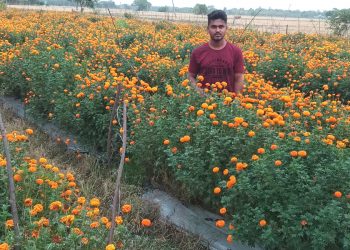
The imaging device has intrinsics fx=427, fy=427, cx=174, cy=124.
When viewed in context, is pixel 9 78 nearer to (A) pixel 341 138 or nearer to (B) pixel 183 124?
(B) pixel 183 124

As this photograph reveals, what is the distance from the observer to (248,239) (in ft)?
9.50

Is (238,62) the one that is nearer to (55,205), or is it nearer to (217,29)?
(217,29)

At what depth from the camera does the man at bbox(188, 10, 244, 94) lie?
4.29 meters

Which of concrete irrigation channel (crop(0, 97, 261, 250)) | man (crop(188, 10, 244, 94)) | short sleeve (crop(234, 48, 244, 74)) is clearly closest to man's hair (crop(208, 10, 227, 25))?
man (crop(188, 10, 244, 94))

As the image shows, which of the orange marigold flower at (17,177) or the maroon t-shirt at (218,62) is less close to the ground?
the maroon t-shirt at (218,62)

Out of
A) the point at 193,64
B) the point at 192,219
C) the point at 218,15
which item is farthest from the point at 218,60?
the point at 192,219

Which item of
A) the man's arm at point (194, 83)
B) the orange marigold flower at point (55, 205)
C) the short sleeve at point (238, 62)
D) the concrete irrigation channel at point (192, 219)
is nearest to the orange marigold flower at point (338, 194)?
the concrete irrigation channel at point (192, 219)

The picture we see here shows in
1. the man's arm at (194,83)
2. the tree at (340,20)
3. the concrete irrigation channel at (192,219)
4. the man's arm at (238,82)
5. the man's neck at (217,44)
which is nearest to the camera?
the concrete irrigation channel at (192,219)

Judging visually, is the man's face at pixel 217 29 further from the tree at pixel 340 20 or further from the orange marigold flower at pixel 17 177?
the tree at pixel 340 20

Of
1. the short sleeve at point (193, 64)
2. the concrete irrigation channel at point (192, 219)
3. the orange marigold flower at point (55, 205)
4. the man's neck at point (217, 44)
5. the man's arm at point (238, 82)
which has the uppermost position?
the man's neck at point (217, 44)

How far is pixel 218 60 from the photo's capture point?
4387mm

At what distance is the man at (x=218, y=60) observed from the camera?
4.29 m

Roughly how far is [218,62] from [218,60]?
0.07 ft

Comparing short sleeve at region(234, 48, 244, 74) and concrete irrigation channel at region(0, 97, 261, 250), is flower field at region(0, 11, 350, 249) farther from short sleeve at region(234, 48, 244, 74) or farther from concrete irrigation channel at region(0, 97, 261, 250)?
short sleeve at region(234, 48, 244, 74)
